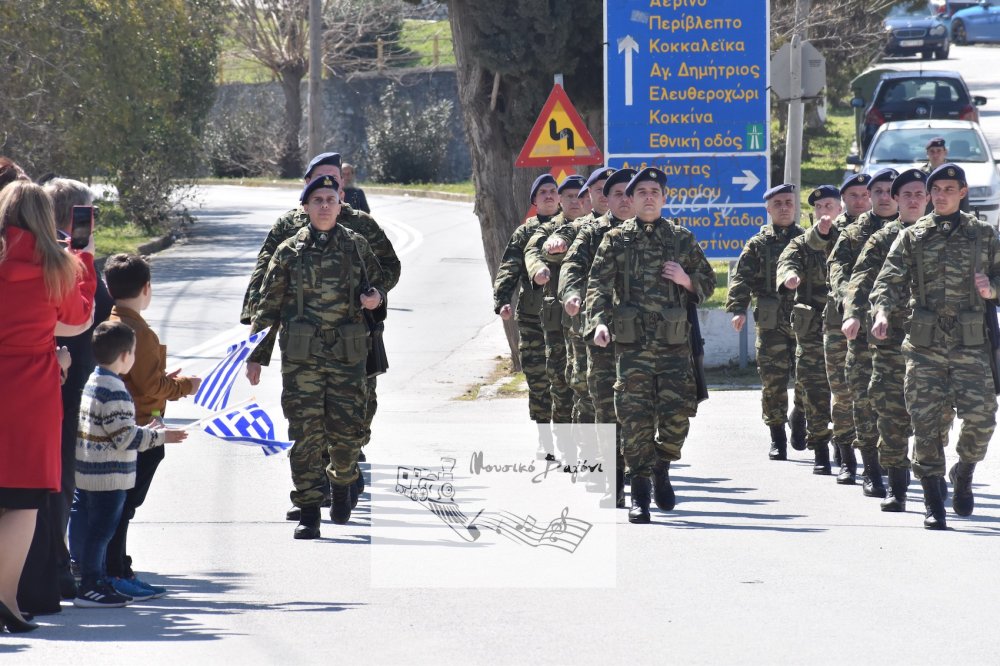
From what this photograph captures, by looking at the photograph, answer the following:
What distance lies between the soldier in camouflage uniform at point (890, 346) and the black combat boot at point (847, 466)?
80cm

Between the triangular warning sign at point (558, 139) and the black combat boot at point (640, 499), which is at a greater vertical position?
the triangular warning sign at point (558, 139)

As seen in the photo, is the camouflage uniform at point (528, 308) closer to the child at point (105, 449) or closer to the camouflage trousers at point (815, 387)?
the camouflage trousers at point (815, 387)

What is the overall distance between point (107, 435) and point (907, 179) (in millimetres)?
4865

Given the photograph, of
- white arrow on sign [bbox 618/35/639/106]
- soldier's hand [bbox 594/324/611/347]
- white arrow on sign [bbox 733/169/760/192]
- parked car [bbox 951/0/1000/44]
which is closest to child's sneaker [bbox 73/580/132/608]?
soldier's hand [bbox 594/324/611/347]

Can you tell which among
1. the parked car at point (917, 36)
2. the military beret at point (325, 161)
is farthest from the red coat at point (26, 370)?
the parked car at point (917, 36)

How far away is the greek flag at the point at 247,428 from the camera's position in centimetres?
741

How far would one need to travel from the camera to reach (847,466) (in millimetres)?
9867

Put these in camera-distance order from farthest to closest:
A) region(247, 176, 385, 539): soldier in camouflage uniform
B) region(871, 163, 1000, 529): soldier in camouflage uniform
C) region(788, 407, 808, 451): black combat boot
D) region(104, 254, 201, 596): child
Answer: region(788, 407, 808, 451): black combat boot, region(871, 163, 1000, 529): soldier in camouflage uniform, region(247, 176, 385, 539): soldier in camouflage uniform, region(104, 254, 201, 596): child

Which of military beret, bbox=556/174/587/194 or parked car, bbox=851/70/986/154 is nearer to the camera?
military beret, bbox=556/174/587/194

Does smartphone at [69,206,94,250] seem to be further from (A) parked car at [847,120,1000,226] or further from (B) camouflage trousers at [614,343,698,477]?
(A) parked car at [847,120,1000,226]

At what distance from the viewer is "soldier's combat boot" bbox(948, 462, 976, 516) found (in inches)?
340

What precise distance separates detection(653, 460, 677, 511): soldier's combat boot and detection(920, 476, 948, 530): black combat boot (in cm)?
146

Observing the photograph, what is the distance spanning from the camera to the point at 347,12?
164 feet

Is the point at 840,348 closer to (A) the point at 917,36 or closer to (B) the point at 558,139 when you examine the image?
(B) the point at 558,139
